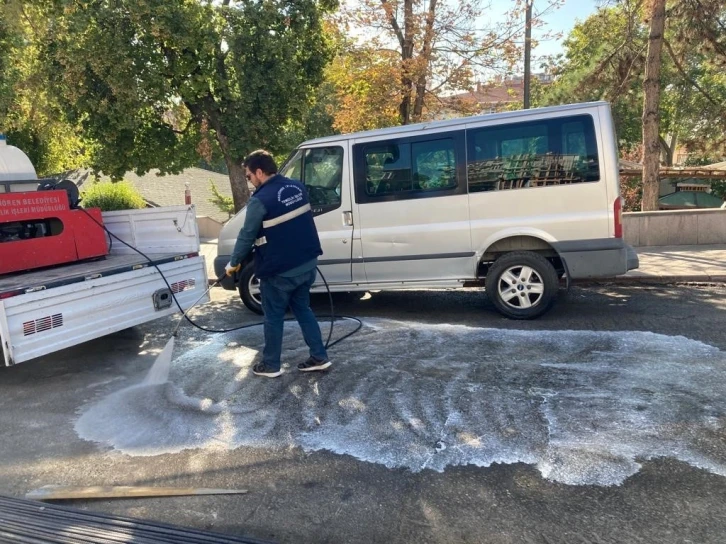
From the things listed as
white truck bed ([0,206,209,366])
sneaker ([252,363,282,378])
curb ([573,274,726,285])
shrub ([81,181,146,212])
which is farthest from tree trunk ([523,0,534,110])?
shrub ([81,181,146,212])

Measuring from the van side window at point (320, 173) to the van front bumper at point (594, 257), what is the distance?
256 centimetres

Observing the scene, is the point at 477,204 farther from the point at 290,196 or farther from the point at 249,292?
the point at 249,292

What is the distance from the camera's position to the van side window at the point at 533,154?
19.8ft

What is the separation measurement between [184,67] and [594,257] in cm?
736

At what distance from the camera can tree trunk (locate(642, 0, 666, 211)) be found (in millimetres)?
11617

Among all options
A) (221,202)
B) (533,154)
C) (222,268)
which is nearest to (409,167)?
(533,154)

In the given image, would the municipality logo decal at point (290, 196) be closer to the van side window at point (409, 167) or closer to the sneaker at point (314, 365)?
the sneaker at point (314, 365)

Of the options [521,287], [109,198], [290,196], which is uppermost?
[109,198]

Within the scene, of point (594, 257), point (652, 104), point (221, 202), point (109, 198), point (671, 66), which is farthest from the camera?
Result: point (221, 202)

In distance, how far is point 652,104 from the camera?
1199 cm

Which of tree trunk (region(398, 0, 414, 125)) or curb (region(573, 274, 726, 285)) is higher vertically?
tree trunk (region(398, 0, 414, 125))

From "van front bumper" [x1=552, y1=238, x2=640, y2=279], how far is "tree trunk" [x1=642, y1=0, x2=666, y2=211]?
7181 mm

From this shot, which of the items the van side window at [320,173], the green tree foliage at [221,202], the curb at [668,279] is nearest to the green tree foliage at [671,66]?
the curb at [668,279]

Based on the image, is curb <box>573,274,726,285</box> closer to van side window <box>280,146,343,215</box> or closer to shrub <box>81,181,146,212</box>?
van side window <box>280,146,343,215</box>
